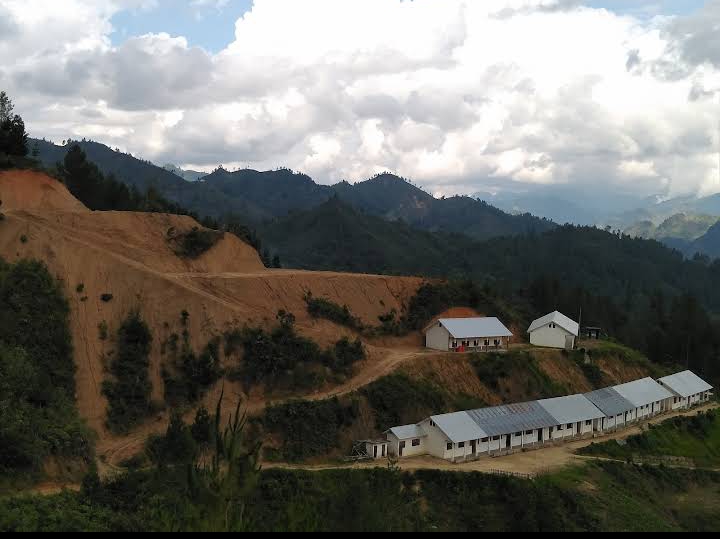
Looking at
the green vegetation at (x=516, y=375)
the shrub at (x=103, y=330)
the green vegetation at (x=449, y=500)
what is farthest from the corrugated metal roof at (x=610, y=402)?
the shrub at (x=103, y=330)

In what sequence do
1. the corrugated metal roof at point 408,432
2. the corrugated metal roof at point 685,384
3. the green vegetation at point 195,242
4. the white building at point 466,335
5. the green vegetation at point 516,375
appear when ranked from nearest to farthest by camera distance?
the corrugated metal roof at point 408,432 < the green vegetation at point 516,375 < the white building at point 466,335 < the green vegetation at point 195,242 < the corrugated metal roof at point 685,384

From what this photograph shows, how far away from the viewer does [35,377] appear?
35250 millimetres

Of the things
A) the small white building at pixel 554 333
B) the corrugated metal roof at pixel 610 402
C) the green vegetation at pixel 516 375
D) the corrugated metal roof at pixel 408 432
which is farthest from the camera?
the small white building at pixel 554 333

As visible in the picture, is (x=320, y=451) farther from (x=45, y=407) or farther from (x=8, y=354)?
(x=8, y=354)

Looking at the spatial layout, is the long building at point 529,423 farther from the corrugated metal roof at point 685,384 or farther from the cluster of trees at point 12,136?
the cluster of trees at point 12,136

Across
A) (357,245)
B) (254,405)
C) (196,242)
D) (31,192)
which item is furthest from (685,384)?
(357,245)

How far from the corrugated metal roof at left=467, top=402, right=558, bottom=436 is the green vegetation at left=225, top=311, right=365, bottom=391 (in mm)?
9751

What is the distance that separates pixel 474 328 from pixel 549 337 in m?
8.04

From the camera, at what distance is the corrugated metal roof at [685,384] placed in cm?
5872

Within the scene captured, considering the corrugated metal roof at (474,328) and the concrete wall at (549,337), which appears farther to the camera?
the concrete wall at (549,337)

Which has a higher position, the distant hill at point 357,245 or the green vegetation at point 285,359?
the distant hill at point 357,245

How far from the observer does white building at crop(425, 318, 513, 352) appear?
55438 mm

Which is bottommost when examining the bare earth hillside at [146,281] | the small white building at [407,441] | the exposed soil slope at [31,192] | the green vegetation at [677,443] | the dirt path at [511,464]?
the green vegetation at [677,443]

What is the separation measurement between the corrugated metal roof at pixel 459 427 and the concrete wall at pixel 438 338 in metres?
12.3
